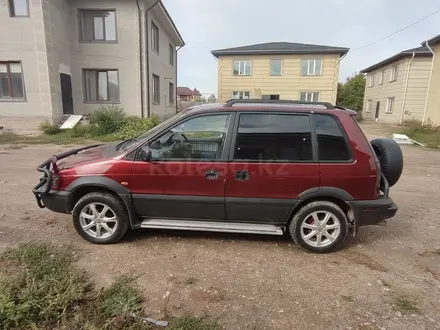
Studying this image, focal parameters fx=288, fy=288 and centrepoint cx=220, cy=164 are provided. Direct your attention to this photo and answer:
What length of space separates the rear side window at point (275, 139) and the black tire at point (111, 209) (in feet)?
5.01

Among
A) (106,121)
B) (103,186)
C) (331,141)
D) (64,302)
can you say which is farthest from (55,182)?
(106,121)

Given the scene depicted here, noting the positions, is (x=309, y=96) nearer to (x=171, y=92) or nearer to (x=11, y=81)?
(x=171, y=92)

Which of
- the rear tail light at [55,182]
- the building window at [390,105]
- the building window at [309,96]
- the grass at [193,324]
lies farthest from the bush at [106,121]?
the building window at [390,105]

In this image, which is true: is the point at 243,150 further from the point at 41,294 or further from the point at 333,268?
the point at 41,294

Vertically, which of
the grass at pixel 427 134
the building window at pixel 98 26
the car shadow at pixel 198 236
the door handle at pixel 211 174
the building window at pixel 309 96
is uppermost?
the building window at pixel 98 26

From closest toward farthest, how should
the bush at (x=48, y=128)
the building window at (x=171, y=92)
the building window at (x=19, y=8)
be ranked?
the building window at (x=19, y=8) → the bush at (x=48, y=128) → the building window at (x=171, y=92)

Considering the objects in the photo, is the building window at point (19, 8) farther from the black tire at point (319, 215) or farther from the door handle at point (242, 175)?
the black tire at point (319, 215)

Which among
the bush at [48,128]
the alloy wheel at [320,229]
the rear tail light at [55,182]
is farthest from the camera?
the bush at [48,128]

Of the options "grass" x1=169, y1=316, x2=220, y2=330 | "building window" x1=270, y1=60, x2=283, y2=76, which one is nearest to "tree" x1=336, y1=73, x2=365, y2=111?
"building window" x1=270, y1=60, x2=283, y2=76

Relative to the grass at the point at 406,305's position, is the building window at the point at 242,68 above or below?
above

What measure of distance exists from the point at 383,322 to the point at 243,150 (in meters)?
2.06

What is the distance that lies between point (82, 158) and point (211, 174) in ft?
5.57

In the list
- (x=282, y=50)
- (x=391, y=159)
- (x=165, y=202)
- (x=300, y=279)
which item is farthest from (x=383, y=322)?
(x=282, y=50)

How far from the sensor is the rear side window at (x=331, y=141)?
128 inches
